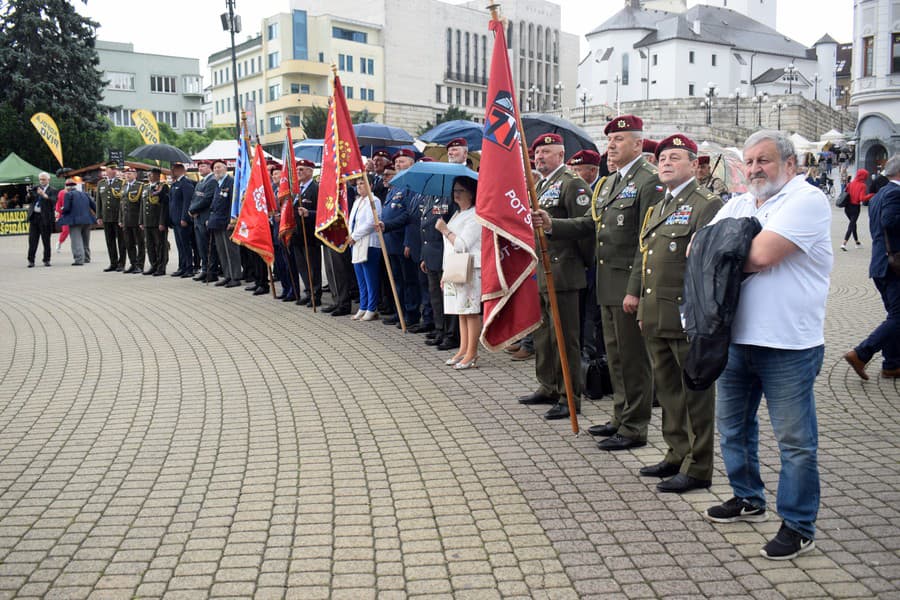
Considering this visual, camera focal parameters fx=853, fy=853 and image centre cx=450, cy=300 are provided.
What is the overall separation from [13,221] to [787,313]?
37212 mm

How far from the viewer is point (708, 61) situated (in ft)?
341

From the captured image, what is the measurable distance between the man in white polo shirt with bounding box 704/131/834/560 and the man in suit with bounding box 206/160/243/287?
12441 millimetres

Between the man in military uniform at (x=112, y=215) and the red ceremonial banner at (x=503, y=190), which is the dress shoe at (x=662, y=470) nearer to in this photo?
the red ceremonial banner at (x=503, y=190)

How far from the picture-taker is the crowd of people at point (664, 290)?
4.21 meters

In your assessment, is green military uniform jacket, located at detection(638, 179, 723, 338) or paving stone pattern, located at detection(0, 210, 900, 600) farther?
green military uniform jacket, located at detection(638, 179, 723, 338)

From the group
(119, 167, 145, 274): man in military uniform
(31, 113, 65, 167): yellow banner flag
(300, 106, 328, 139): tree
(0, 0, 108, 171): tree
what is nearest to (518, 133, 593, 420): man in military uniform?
(119, 167, 145, 274): man in military uniform

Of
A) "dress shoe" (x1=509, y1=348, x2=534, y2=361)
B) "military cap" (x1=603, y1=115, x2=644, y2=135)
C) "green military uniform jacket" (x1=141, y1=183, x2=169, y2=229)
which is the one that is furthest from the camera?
"green military uniform jacket" (x1=141, y1=183, x2=169, y2=229)

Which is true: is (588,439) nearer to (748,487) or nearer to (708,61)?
(748,487)

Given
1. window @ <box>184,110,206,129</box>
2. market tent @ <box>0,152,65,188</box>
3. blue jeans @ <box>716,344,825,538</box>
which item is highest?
window @ <box>184,110,206,129</box>

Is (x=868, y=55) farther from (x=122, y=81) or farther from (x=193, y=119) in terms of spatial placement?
(x=122, y=81)

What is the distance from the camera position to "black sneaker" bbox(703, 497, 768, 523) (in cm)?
471

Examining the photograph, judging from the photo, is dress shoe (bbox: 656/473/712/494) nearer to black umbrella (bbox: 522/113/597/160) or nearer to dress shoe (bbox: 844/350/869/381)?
dress shoe (bbox: 844/350/869/381)

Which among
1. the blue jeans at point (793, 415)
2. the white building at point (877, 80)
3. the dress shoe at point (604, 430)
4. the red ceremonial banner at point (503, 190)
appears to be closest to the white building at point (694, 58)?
the white building at point (877, 80)

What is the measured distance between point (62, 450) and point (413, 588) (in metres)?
3.53
